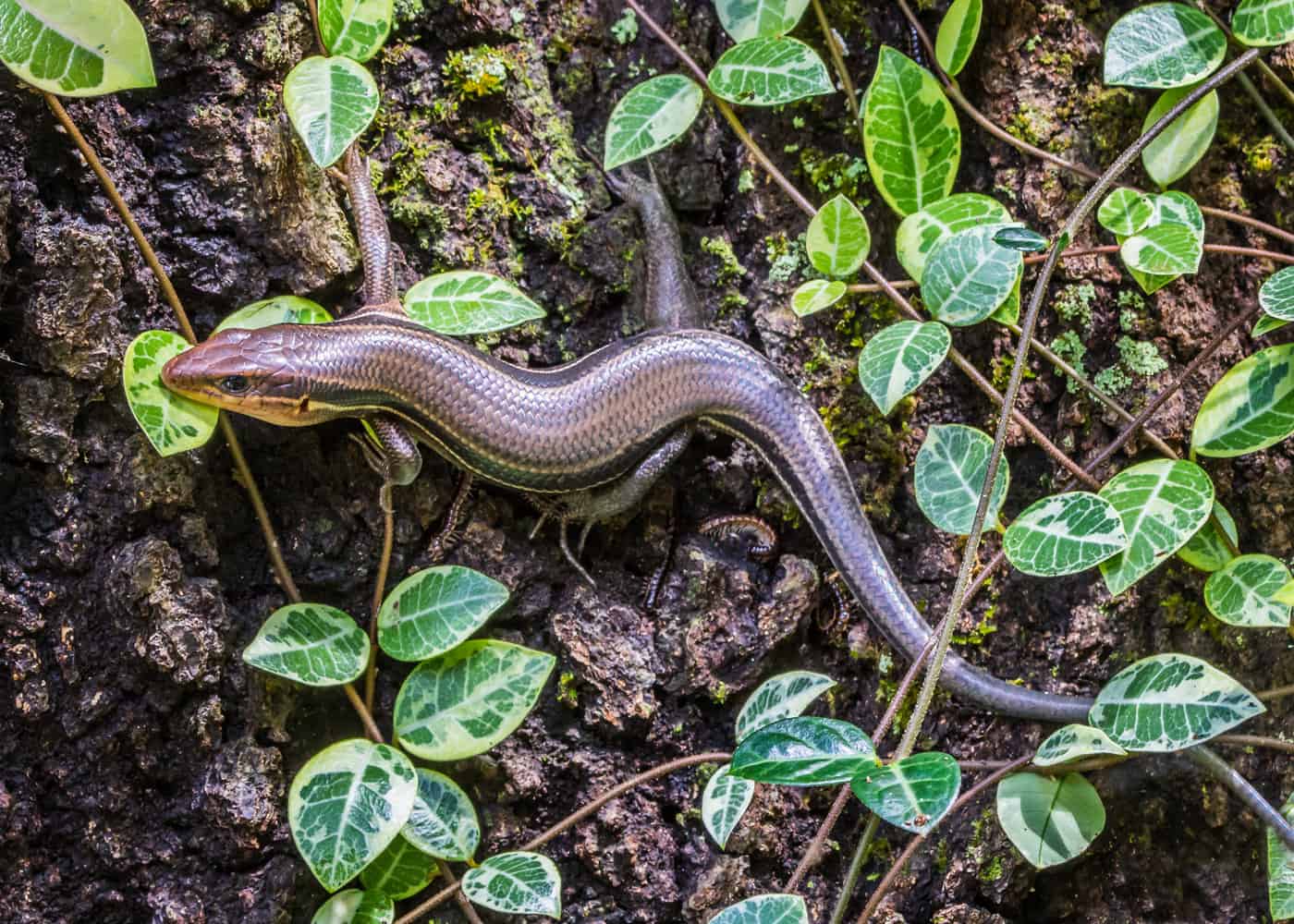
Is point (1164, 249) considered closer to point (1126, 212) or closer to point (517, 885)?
point (1126, 212)

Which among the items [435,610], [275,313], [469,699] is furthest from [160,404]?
[469,699]

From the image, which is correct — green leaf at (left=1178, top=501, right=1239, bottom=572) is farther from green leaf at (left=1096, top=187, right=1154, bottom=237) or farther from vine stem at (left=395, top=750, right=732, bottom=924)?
vine stem at (left=395, top=750, right=732, bottom=924)

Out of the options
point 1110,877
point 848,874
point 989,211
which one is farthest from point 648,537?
point 1110,877

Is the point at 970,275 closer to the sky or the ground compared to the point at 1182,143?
closer to the ground

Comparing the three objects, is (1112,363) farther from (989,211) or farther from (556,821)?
(556,821)

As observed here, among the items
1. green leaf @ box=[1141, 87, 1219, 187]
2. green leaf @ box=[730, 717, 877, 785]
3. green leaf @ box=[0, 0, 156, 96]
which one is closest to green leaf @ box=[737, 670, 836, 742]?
green leaf @ box=[730, 717, 877, 785]
